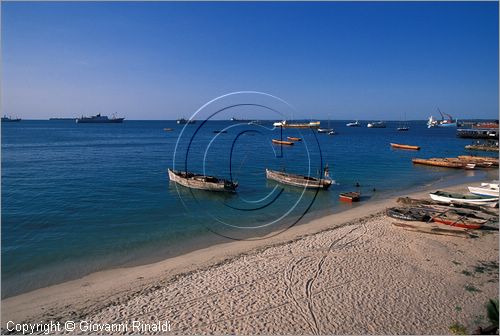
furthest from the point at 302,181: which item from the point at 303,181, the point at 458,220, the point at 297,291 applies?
the point at 297,291

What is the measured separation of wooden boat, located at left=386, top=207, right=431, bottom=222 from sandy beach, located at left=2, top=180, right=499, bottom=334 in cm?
265

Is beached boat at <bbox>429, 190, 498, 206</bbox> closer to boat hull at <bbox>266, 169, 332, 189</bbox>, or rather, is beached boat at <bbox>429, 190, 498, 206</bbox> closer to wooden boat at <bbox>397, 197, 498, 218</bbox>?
wooden boat at <bbox>397, 197, 498, 218</bbox>

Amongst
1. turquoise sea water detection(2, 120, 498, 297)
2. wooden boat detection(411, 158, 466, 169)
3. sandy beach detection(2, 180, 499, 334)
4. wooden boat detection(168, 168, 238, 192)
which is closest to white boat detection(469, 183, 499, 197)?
turquoise sea water detection(2, 120, 498, 297)

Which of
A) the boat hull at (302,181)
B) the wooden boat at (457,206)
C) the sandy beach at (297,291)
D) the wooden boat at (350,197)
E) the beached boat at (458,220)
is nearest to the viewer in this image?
the sandy beach at (297,291)

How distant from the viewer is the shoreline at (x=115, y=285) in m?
12.4

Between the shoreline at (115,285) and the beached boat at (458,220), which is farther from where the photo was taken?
the beached boat at (458,220)

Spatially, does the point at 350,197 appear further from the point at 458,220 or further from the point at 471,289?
the point at 471,289

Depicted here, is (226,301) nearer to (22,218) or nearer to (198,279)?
(198,279)

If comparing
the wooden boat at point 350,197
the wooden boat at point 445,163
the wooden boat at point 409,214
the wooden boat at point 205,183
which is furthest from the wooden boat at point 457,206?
the wooden boat at point 445,163

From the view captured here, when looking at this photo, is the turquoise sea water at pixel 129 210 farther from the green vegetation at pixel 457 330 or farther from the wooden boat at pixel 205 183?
the green vegetation at pixel 457 330

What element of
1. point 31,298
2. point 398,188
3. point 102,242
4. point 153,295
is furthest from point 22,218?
point 398,188

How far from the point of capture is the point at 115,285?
14.3m

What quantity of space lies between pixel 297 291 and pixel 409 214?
13276 mm

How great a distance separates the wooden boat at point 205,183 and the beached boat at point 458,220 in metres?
18.8
